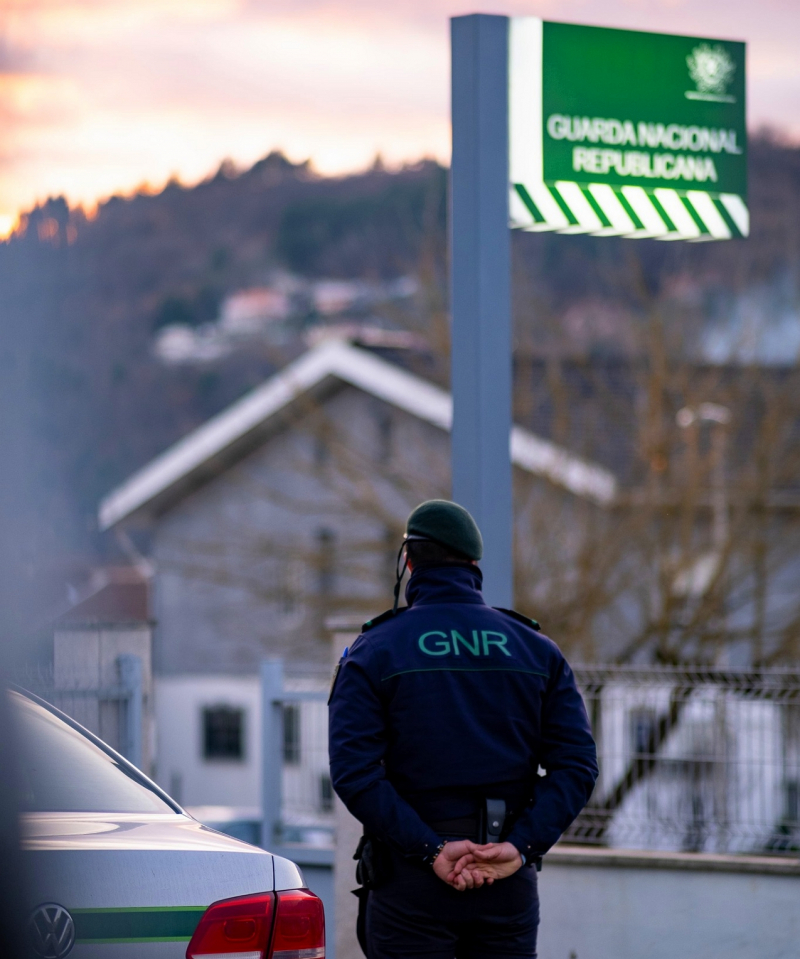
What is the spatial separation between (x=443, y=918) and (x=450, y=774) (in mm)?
364

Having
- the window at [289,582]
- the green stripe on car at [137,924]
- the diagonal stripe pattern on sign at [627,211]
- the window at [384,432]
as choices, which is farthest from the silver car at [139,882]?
the window at [384,432]

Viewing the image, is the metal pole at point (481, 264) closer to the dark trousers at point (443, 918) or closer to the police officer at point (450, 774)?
the police officer at point (450, 774)

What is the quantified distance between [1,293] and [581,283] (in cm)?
2676

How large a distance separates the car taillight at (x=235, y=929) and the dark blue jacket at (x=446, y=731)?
54 cm

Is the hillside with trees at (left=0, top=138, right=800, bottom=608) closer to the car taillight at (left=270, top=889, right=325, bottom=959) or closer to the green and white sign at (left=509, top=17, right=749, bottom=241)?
the car taillight at (left=270, top=889, right=325, bottom=959)

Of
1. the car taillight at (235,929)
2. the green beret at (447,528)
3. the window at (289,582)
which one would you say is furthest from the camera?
the window at (289,582)

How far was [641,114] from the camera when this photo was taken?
594 cm

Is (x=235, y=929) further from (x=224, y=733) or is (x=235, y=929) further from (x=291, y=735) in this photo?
(x=224, y=733)

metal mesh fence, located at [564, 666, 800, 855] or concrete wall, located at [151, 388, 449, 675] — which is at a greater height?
concrete wall, located at [151, 388, 449, 675]

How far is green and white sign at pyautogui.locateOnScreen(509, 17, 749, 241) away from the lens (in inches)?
228

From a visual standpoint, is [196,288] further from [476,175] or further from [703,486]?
[476,175]

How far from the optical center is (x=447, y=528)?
12.6 ft

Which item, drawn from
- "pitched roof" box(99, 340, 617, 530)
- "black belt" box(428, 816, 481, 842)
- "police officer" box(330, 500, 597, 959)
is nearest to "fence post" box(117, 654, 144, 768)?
"police officer" box(330, 500, 597, 959)

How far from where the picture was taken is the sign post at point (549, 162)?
567cm
